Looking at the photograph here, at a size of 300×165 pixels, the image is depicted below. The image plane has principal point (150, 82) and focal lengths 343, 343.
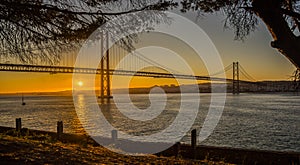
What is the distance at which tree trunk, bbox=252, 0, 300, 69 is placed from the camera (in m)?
4.86

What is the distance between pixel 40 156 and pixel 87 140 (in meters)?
5.76

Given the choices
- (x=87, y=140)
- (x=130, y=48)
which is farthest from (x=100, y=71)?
(x=130, y=48)

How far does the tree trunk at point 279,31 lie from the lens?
16.0 feet

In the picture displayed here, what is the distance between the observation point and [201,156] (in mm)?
10547

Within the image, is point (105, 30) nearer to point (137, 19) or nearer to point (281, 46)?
point (137, 19)

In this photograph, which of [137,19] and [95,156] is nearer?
[95,156]

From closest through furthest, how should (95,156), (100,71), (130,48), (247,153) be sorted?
(95,156), (130,48), (247,153), (100,71)

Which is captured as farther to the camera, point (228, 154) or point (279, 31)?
point (228, 154)

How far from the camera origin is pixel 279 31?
193 inches

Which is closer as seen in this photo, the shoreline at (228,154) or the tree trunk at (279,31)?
the tree trunk at (279,31)

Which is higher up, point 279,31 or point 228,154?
point 279,31

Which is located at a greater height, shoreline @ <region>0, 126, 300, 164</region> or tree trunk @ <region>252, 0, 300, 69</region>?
tree trunk @ <region>252, 0, 300, 69</region>

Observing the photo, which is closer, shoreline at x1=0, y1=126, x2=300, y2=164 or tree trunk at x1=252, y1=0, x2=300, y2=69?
tree trunk at x1=252, y1=0, x2=300, y2=69

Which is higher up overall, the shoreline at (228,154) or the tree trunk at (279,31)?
the tree trunk at (279,31)
